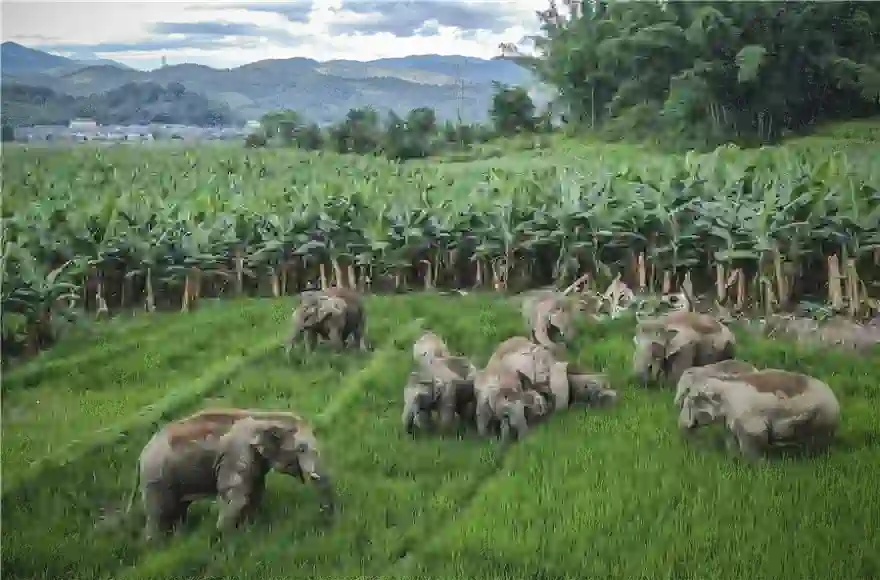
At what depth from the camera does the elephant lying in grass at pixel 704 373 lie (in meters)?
1.91

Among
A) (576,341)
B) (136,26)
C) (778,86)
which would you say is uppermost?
(136,26)

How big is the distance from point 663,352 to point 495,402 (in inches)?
15.7

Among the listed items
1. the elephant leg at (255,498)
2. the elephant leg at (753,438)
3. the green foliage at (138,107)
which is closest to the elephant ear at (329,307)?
the elephant leg at (255,498)

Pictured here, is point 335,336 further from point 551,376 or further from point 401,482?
point 551,376

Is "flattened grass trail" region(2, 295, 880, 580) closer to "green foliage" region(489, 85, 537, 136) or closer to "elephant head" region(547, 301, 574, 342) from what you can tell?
"elephant head" region(547, 301, 574, 342)

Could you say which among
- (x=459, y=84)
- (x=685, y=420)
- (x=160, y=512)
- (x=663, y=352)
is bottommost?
(x=160, y=512)

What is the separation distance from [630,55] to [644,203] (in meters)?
0.35

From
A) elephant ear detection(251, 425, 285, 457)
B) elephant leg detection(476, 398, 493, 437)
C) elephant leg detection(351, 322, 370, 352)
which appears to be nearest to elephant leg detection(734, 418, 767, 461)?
elephant leg detection(476, 398, 493, 437)

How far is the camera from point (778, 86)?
2090mm

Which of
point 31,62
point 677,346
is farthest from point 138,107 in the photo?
point 677,346

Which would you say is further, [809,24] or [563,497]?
[809,24]

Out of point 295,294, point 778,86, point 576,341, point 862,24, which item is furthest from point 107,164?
point 862,24

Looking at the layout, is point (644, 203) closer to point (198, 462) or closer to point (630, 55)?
point (630, 55)

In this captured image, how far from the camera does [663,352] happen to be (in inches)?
78.4
